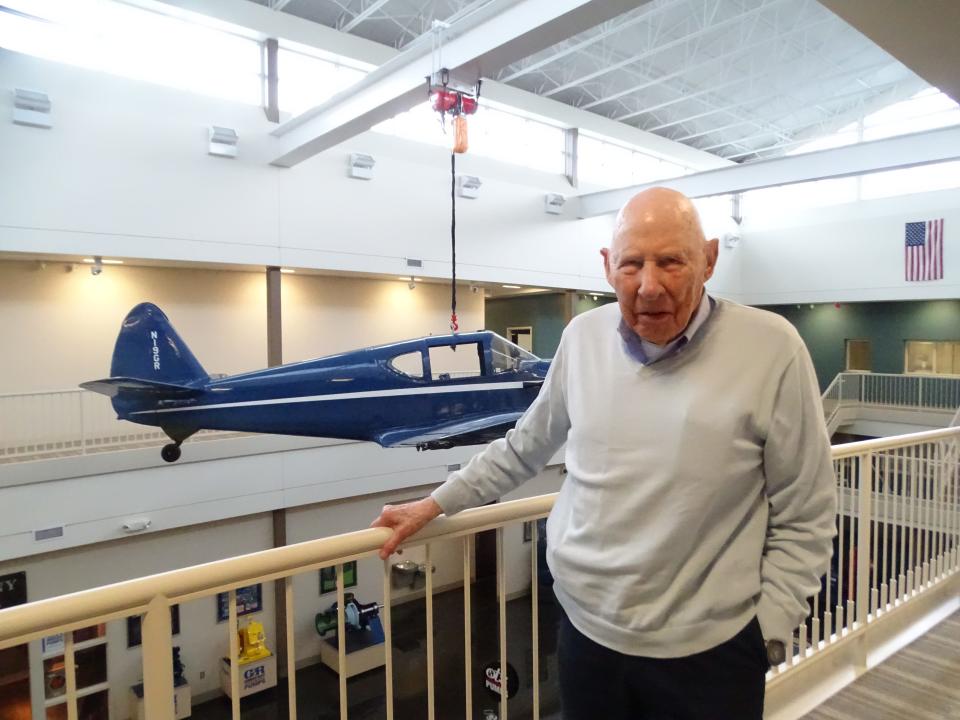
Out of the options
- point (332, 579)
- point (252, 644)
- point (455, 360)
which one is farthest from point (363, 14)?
point (252, 644)

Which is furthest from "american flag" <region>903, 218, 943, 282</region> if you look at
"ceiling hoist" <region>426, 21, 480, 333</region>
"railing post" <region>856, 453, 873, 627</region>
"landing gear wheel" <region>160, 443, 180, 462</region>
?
"landing gear wheel" <region>160, 443, 180, 462</region>

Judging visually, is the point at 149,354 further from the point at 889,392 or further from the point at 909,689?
the point at 889,392

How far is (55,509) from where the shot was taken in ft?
21.5

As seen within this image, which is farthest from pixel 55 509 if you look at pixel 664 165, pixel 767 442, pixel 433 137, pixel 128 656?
pixel 664 165

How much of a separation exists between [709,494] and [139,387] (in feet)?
12.5

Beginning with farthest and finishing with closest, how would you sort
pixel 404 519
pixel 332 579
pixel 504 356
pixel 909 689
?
1. pixel 332 579
2. pixel 504 356
3. pixel 909 689
4. pixel 404 519

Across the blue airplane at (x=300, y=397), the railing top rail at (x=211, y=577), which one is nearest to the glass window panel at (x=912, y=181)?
the blue airplane at (x=300, y=397)

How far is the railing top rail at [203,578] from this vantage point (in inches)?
41.5

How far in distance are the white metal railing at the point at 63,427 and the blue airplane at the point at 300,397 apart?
3.41 m

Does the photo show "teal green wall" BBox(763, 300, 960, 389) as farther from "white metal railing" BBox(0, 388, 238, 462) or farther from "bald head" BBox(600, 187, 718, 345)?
"bald head" BBox(600, 187, 718, 345)

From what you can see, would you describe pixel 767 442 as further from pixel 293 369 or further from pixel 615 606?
pixel 293 369

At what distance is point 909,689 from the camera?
103 inches

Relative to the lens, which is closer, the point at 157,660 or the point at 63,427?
the point at 157,660

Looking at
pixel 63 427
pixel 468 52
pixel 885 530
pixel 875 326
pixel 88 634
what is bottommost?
pixel 88 634
